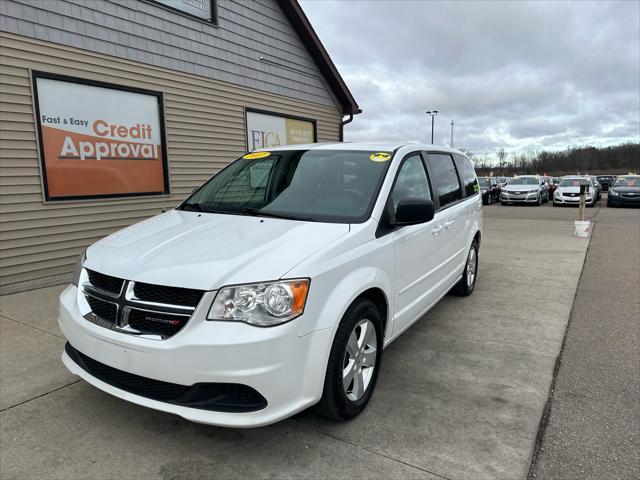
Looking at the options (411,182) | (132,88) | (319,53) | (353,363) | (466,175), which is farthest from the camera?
(319,53)

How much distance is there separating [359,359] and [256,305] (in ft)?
2.97

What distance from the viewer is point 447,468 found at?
2434mm

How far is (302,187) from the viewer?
350 centimetres

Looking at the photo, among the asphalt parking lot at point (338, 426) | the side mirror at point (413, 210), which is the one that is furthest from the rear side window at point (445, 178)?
the asphalt parking lot at point (338, 426)

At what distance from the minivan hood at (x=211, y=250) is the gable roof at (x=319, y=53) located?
7.97 m

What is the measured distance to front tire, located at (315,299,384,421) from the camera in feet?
8.47

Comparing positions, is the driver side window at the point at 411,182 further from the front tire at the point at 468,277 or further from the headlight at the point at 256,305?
the front tire at the point at 468,277

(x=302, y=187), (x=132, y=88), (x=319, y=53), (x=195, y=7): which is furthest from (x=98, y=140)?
(x=319, y=53)

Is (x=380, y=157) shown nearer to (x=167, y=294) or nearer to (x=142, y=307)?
(x=167, y=294)

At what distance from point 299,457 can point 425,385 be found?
1217 millimetres

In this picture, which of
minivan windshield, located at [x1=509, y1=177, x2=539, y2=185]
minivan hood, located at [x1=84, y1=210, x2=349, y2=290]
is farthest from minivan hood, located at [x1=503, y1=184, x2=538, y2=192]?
minivan hood, located at [x1=84, y1=210, x2=349, y2=290]

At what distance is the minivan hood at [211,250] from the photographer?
2.37m

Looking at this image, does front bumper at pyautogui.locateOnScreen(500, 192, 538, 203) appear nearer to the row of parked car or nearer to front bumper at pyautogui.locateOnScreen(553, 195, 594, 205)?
the row of parked car

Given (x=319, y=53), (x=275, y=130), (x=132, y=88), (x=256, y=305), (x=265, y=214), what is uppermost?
(x=319, y=53)
